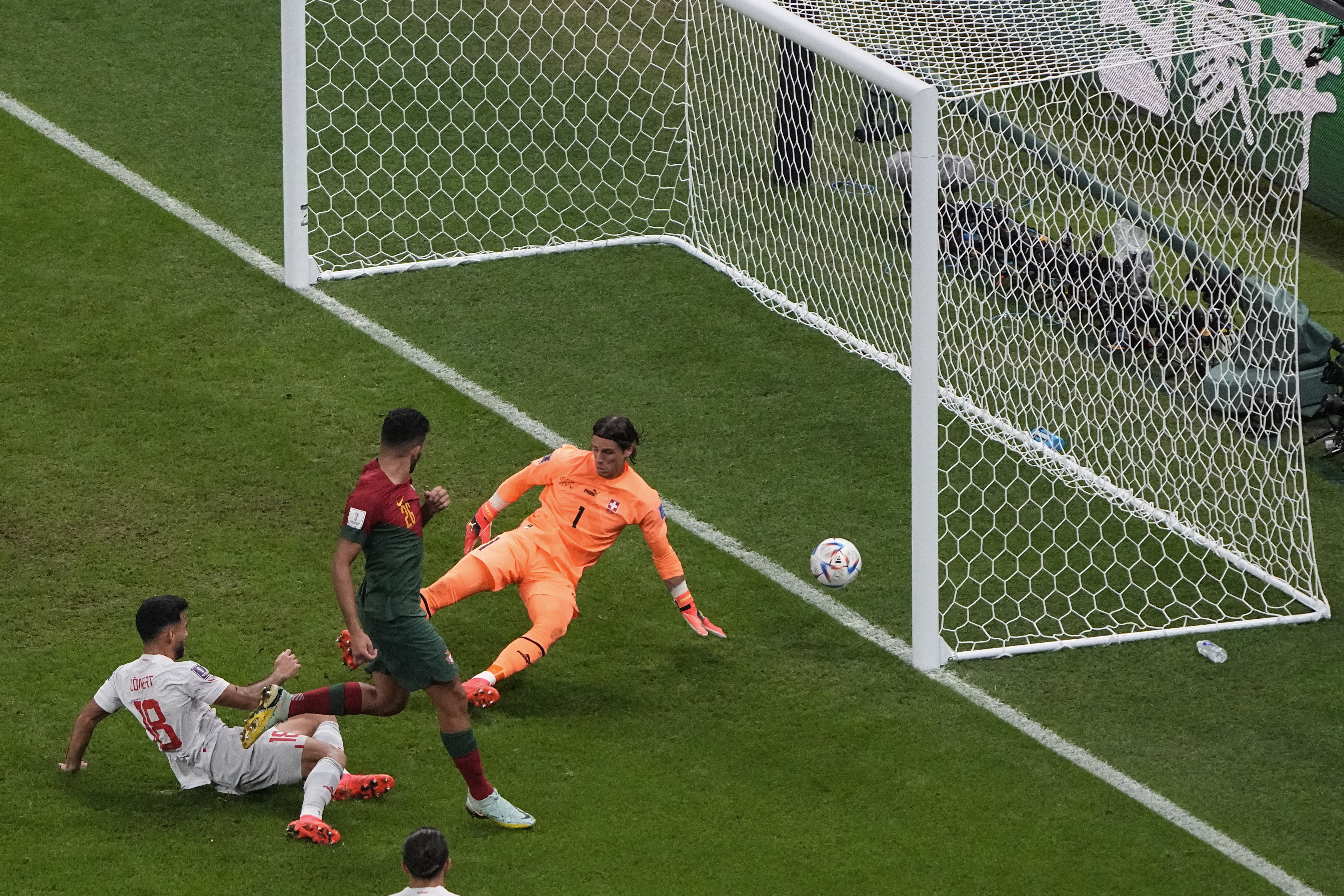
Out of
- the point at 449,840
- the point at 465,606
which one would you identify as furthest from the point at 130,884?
the point at 465,606

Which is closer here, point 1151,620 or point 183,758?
point 183,758

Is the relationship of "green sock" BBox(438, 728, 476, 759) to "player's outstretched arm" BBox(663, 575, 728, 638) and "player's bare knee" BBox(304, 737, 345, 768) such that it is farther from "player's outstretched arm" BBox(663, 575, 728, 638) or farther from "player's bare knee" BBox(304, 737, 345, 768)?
"player's outstretched arm" BBox(663, 575, 728, 638)

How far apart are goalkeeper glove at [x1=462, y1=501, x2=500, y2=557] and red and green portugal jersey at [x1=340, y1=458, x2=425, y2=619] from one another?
145cm

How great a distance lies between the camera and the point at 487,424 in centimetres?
998

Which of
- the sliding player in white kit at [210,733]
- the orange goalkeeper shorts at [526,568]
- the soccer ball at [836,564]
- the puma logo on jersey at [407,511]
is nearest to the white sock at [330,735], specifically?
the sliding player in white kit at [210,733]

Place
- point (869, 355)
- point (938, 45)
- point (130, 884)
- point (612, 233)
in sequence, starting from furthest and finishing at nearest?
point (612, 233)
point (869, 355)
point (938, 45)
point (130, 884)

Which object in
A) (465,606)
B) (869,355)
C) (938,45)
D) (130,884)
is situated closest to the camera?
(130,884)

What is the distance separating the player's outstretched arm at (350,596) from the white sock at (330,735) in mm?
582

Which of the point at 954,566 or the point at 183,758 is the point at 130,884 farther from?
the point at 954,566

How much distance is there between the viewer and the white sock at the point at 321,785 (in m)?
6.84

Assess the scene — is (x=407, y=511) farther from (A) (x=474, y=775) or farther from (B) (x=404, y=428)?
(A) (x=474, y=775)

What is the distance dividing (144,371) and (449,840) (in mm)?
4263

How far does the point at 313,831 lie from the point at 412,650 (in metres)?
0.73

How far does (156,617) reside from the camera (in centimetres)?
670
